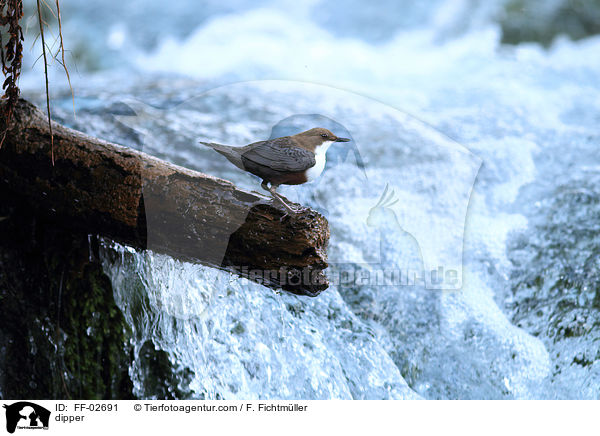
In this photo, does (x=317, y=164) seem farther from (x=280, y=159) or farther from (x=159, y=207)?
(x=159, y=207)

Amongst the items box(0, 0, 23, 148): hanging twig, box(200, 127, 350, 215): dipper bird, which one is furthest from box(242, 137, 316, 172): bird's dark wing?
box(0, 0, 23, 148): hanging twig

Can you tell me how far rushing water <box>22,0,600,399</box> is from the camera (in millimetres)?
1354

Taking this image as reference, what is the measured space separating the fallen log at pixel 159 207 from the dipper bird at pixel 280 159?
0.05 m

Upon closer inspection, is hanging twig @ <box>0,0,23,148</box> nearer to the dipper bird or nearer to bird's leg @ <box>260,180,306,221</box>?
the dipper bird

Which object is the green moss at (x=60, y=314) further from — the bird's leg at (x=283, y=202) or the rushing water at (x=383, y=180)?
the bird's leg at (x=283, y=202)

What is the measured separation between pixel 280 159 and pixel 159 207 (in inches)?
10.3

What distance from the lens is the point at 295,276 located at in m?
1.00

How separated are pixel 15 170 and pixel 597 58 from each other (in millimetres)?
3054
